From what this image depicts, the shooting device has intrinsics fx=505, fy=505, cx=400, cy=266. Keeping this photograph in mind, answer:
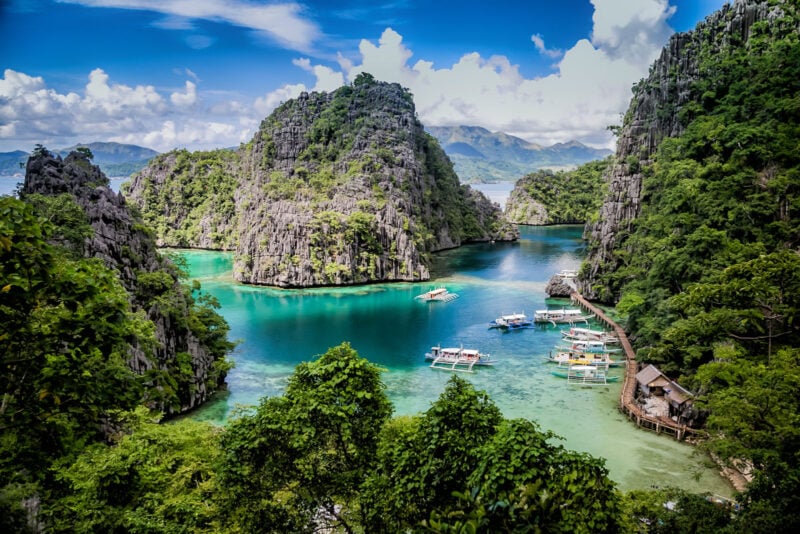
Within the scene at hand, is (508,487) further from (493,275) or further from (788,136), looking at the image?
(493,275)

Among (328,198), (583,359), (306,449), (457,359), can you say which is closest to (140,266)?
(306,449)

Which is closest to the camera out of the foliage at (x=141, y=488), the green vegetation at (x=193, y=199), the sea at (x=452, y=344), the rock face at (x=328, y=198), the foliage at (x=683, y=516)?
the foliage at (x=683, y=516)

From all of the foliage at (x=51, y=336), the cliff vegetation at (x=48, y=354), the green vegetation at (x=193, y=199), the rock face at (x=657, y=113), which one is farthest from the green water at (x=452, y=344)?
the green vegetation at (x=193, y=199)

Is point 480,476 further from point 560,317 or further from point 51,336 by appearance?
point 560,317

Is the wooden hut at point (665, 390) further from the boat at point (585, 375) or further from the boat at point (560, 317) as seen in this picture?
the boat at point (560, 317)

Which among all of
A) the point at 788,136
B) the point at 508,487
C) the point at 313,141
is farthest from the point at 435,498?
the point at 313,141
